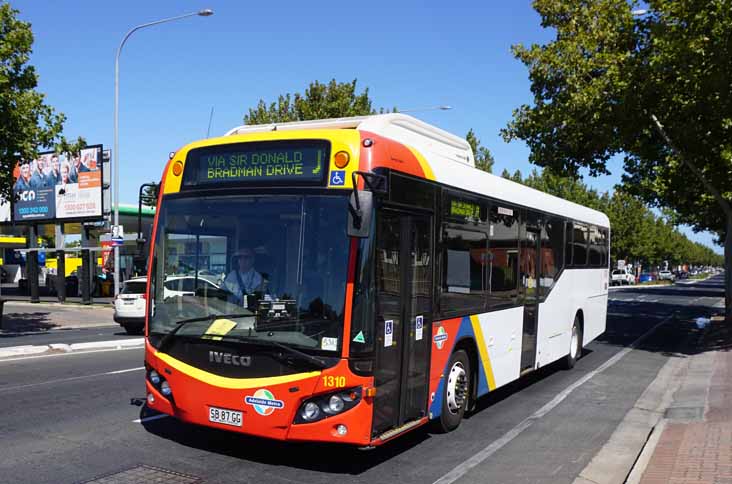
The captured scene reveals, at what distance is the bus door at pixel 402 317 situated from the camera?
6398mm

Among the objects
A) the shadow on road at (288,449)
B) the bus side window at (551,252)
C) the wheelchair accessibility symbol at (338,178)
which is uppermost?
the wheelchair accessibility symbol at (338,178)

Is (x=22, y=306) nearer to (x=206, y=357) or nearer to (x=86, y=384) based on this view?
(x=86, y=384)

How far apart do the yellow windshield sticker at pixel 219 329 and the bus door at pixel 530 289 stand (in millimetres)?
5371

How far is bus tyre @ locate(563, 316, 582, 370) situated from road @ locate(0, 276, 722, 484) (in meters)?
1.79

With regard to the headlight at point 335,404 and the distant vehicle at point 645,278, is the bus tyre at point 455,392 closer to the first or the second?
the headlight at point 335,404

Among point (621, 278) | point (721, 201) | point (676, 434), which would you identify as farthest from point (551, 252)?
point (621, 278)

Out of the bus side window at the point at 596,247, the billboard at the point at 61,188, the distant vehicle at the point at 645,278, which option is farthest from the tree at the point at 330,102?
the distant vehicle at the point at 645,278

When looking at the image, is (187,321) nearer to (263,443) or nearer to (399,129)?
(263,443)

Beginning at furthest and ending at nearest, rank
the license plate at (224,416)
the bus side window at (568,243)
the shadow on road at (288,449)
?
1. the bus side window at (568,243)
2. the shadow on road at (288,449)
3. the license plate at (224,416)

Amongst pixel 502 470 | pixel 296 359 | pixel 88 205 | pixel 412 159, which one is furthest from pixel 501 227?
pixel 88 205

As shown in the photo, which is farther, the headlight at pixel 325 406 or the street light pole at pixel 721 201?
the street light pole at pixel 721 201

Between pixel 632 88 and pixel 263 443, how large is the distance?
1551 centimetres

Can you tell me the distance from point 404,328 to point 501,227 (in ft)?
11.1

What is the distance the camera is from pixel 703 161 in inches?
813
